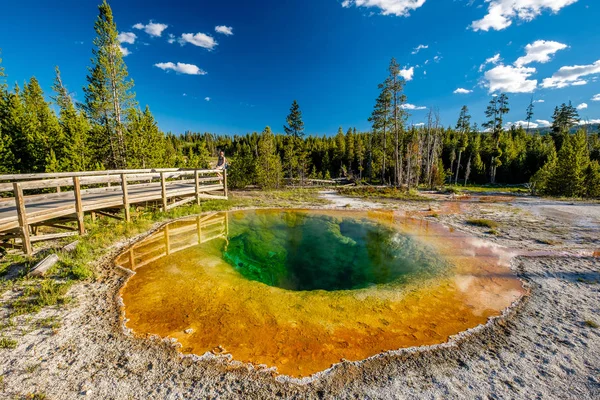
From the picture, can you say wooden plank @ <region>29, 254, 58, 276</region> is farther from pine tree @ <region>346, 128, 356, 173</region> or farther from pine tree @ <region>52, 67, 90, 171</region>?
pine tree @ <region>346, 128, 356, 173</region>

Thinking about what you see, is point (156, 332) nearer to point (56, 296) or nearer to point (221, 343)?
point (221, 343)

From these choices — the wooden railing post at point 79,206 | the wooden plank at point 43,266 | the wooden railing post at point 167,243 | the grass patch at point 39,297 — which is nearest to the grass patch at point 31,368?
the grass patch at point 39,297

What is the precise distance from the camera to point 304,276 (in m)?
7.98

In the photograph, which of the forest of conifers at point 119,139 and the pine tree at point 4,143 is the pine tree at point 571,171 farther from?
the pine tree at point 4,143

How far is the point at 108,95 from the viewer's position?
61.4ft

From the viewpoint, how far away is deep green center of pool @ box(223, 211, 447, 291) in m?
7.59

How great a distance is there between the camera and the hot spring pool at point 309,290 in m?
4.42

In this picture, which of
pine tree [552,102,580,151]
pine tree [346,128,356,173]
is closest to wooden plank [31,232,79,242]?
pine tree [346,128,356,173]

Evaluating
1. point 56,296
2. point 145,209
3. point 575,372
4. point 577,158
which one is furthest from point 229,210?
point 577,158

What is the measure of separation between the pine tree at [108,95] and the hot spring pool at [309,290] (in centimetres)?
1273

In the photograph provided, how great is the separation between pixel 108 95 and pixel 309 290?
2166 centimetres

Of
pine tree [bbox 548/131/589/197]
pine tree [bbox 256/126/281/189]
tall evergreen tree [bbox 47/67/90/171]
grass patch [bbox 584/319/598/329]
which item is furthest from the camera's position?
pine tree [bbox 256/126/281/189]

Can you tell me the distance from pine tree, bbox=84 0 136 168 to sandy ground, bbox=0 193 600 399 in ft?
55.5

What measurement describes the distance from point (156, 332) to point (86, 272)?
3.34m
